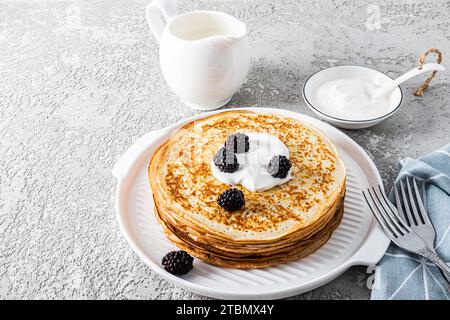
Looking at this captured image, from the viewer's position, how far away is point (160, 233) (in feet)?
5.66

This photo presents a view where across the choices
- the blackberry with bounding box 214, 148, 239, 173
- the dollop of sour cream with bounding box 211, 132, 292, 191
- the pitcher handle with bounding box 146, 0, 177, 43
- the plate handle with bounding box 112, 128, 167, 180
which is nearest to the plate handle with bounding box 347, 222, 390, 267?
the dollop of sour cream with bounding box 211, 132, 292, 191

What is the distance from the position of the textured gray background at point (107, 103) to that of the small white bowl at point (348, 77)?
78mm

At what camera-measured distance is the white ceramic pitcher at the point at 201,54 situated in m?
2.10

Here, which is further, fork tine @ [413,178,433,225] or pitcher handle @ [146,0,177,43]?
pitcher handle @ [146,0,177,43]

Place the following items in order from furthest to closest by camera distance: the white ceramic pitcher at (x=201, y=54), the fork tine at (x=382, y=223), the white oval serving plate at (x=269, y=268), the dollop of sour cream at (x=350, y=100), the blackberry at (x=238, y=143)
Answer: the dollop of sour cream at (x=350, y=100), the white ceramic pitcher at (x=201, y=54), the blackberry at (x=238, y=143), the fork tine at (x=382, y=223), the white oval serving plate at (x=269, y=268)

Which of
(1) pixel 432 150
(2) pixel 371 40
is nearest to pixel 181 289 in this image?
(1) pixel 432 150

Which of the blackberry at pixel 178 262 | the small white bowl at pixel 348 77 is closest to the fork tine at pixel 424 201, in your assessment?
the small white bowl at pixel 348 77

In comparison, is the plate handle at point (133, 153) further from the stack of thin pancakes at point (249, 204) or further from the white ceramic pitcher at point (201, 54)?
the white ceramic pitcher at point (201, 54)

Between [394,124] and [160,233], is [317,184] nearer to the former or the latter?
[160,233]

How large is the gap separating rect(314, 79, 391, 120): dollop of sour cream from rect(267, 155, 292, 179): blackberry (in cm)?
65

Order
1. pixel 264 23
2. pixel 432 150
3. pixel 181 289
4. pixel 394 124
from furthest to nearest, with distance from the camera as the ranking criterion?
pixel 264 23 → pixel 394 124 → pixel 432 150 → pixel 181 289

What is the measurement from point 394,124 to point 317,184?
743 mm

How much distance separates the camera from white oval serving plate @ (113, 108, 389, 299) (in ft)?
4.98

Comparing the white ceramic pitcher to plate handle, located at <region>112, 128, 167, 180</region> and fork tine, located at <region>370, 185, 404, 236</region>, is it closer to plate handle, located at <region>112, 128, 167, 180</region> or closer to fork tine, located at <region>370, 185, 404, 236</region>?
plate handle, located at <region>112, 128, 167, 180</region>
